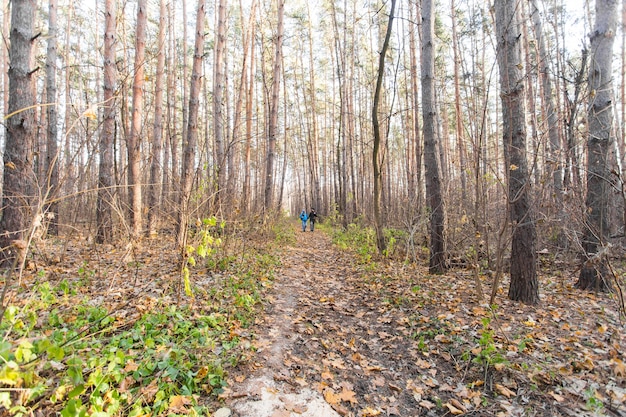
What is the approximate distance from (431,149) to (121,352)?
19.4 ft

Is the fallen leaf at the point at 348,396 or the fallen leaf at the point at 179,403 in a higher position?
the fallen leaf at the point at 179,403

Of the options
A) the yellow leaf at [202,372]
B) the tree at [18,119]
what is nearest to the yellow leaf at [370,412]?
the yellow leaf at [202,372]

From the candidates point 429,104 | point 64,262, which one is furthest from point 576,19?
point 64,262

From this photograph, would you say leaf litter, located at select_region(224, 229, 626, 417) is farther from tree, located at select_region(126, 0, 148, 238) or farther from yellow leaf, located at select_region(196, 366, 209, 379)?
tree, located at select_region(126, 0, 148, 238)

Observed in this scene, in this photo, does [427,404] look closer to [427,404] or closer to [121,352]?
[427,404]

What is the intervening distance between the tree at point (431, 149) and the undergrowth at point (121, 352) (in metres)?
3.62

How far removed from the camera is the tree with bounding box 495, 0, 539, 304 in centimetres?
407

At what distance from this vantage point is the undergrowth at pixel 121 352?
1698mm

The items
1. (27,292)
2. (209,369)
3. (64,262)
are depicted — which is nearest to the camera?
(209,369)

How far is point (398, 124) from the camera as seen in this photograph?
82.3ft

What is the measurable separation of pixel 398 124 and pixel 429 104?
65.7 ft

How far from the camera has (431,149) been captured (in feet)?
20.3

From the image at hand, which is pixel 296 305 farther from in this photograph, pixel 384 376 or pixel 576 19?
pixel 576 19

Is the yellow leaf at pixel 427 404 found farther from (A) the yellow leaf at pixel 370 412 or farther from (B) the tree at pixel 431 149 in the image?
(B) the tree at pixel 431 149
